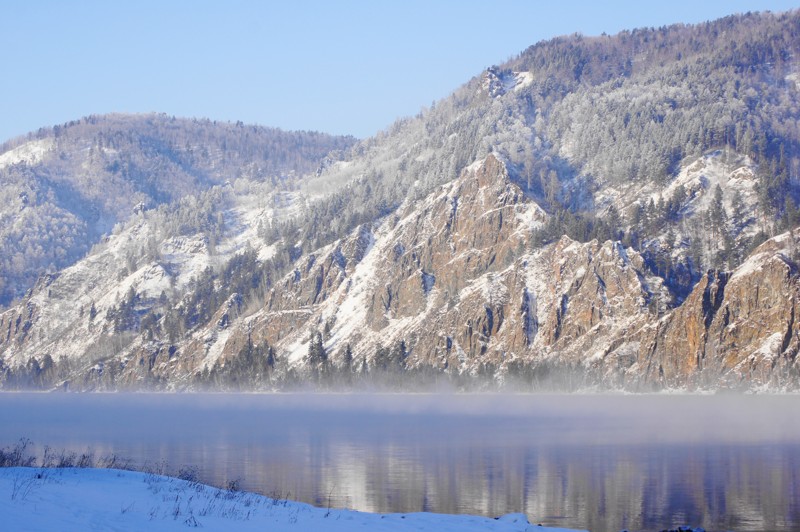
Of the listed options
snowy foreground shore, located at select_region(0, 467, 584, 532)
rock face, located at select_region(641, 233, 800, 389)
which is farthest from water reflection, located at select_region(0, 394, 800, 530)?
rock face, located at select_region(641, 233, 800, 389)

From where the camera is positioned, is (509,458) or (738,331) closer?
(509,458)

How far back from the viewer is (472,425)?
4250 inches

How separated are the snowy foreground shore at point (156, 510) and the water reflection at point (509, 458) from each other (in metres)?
7.39

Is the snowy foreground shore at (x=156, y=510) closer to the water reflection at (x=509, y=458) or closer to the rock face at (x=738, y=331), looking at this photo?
the water reflection at (x=509, y=458)

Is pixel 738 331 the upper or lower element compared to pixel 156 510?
upper

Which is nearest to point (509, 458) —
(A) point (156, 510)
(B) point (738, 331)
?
(A) point (156, 510)

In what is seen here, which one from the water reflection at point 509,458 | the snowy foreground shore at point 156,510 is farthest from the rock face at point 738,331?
the snowy foreground shore at point 156,510

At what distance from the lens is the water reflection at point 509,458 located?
157ft

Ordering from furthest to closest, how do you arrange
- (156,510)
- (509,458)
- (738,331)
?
(738,331) → (509,458) → (156,510)

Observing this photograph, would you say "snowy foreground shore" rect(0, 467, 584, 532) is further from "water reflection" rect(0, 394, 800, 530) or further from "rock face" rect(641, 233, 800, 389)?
"rock face" rect(641, 233, 800, 389)

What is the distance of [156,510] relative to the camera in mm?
34406

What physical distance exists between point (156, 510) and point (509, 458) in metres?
40.1

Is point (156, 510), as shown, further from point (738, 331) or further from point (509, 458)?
point (738, 331)

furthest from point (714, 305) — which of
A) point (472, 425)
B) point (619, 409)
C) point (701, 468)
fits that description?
point (701, 468)
